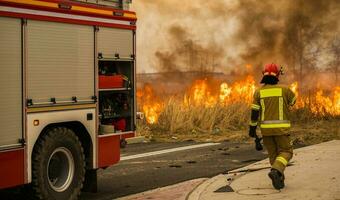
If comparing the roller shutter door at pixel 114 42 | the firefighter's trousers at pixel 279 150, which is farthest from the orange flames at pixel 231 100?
the firefighter's trousers at pixel 279 150

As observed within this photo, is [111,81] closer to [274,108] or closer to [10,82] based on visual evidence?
[10,82]

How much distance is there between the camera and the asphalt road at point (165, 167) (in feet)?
34.6

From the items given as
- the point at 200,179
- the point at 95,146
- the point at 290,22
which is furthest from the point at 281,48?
the point at 95,146

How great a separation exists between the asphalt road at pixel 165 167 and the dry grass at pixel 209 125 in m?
1.68

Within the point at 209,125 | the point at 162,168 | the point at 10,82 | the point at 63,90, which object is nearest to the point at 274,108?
the point at 63,90

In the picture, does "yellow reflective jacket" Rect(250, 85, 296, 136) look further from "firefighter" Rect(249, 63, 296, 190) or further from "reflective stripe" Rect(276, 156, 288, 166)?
"reflective stripe" Rect(276, 156, 288, 166)

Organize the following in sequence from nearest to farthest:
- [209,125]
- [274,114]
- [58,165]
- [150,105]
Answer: [58,165] < [274,114] < [209,125] < [150,105]

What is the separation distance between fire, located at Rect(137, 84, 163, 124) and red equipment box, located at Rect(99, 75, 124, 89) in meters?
8.59

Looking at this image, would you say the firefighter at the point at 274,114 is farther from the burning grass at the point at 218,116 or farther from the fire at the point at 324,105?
the fire at the point at 324,105

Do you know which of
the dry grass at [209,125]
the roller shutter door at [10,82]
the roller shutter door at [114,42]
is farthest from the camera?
the dry grass at [209,125]

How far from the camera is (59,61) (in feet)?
28.5

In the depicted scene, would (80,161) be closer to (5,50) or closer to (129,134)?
(129,134)

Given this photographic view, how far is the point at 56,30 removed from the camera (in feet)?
28.3

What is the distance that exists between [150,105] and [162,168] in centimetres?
786
